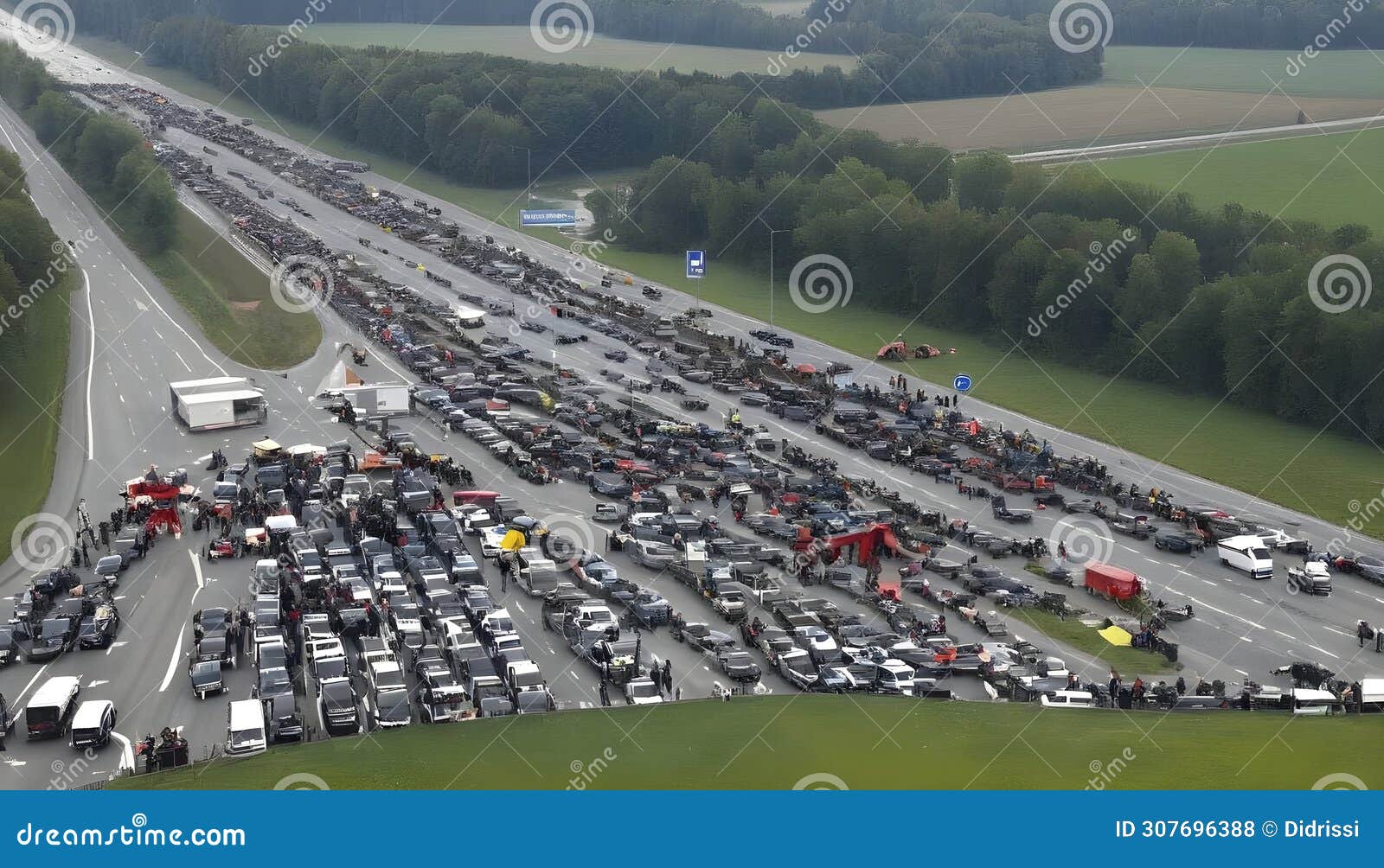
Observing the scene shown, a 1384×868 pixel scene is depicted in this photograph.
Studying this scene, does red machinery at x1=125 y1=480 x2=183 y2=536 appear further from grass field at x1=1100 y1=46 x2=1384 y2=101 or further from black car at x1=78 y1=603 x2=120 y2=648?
grass field at x1=1100 y1=46 x2=1384 y2=101

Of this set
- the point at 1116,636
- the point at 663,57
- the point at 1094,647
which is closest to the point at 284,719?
the point at 1094,647

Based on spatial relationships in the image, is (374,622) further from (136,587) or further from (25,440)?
(25,440)

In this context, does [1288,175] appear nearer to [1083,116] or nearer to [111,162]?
[1083,116]

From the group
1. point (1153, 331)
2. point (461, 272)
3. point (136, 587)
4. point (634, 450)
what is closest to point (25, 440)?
point (136, 587)

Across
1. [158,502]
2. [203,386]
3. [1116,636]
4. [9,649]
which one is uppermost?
[1116,636]

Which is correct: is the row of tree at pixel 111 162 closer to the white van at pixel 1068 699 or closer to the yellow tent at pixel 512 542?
the yellow tent at pixel 512 542

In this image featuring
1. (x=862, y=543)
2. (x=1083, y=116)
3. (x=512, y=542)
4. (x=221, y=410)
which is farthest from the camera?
(x=1083, y=116)

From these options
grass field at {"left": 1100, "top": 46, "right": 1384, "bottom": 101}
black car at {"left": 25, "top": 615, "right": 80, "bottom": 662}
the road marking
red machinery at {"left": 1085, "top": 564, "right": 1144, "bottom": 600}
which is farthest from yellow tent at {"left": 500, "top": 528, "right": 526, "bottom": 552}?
grass field at {"left": 1100, "top": 46, "right": 1384, "bottom": 101}
